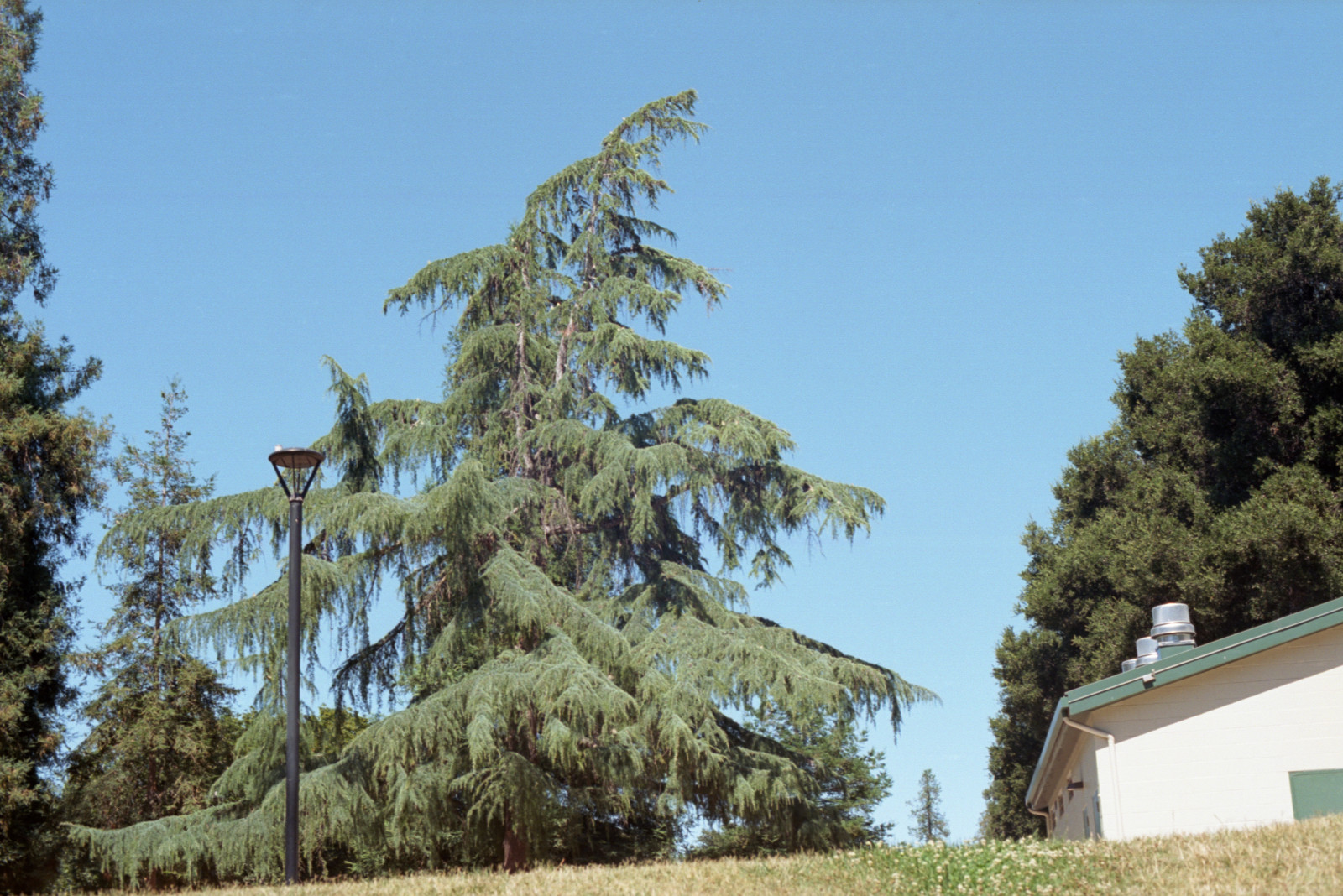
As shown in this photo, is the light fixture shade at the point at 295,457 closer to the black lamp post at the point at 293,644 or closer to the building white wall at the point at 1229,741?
the black lamp post at the point at 293,644

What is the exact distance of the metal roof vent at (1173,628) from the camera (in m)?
16.4

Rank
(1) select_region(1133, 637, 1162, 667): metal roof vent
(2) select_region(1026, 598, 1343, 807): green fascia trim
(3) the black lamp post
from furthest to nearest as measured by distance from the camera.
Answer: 1. (1) select_region(1133, 637, 1162, 667): metal roof vent
2. (2) select_region(1026, 598, 1343, 807): green fascia trim
3. (3) the black lamp post

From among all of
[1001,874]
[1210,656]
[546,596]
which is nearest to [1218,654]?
[1210,656]

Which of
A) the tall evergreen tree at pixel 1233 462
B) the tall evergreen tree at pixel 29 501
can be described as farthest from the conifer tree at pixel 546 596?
the tall evergreen tree at pixel 1233 462

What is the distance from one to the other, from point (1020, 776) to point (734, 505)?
58.0 ft

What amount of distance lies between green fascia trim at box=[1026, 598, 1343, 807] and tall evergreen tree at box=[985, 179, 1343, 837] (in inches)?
377

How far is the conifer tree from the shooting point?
17.5 m

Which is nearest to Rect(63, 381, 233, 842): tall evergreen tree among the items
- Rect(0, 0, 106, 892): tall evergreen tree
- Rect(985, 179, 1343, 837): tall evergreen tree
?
Rect(0, 0, 106, 892): tall evergreen tree

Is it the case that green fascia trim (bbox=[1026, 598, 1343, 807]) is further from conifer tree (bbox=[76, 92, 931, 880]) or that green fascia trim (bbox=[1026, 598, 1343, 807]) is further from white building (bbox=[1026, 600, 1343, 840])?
conifer tree (bbox=[76, 92, 931, 880])

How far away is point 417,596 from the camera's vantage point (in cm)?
2066

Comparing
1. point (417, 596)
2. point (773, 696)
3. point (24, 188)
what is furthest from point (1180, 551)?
point (24, 188)

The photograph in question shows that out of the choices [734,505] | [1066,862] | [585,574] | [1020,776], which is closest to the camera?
[1066,862]

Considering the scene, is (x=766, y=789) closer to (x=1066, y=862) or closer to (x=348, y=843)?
(x=348, y=843)

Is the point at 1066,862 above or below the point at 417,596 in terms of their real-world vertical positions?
below
